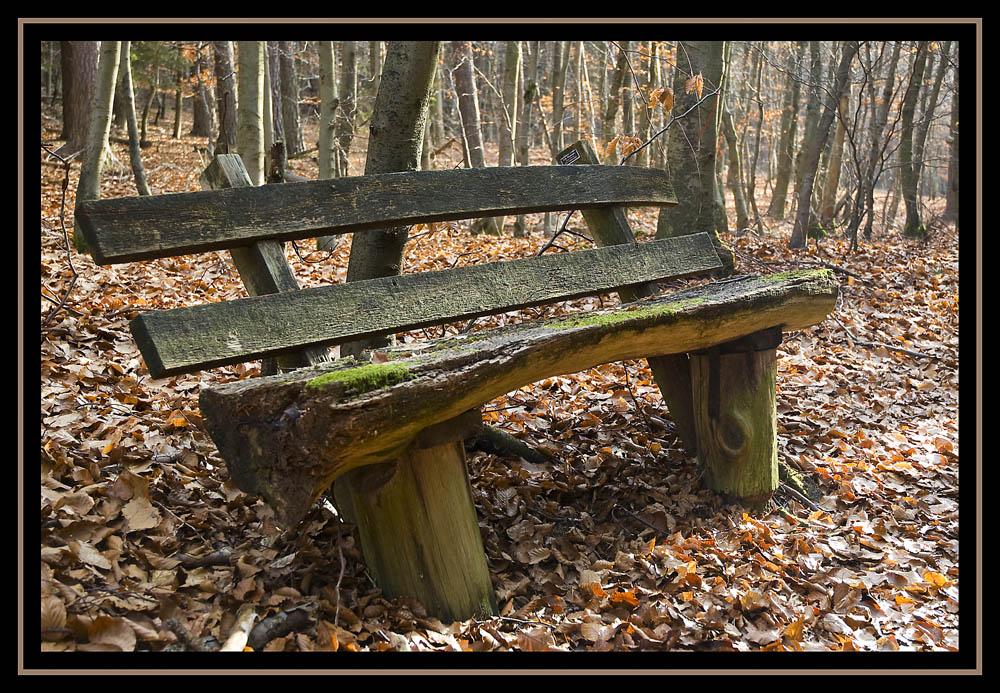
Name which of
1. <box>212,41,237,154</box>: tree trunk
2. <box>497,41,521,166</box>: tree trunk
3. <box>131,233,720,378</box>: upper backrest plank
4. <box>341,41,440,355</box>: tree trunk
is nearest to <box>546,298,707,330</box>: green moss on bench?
<box>131,233,720,378</box>: upper backrest plank

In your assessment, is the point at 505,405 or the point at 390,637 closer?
the point at 390,637

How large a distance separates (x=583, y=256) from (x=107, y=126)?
4.92m

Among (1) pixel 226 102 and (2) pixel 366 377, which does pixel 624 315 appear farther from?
(1) pixel 226 102

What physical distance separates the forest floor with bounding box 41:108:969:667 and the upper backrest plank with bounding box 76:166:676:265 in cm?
98

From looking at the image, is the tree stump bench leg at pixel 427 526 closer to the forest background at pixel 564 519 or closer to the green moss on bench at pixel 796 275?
the forest background at pixel 564 519

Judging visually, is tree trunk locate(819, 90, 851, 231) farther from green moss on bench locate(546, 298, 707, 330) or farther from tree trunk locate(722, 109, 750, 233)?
green moss on bench locate(546, 298, 707, 330)

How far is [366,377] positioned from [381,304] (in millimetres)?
758

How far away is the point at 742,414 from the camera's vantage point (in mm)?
3408

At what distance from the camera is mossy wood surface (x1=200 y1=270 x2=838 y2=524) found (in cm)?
188

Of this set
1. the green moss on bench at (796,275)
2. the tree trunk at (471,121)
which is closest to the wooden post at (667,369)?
the green moss on bench at (796,275)

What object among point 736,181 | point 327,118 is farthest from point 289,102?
point 736,181
